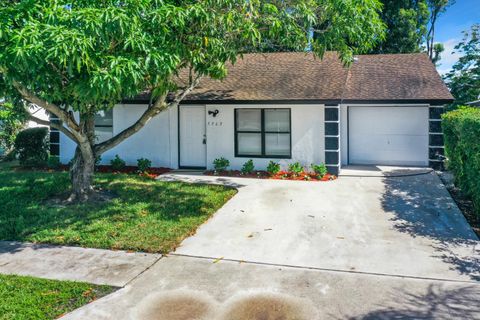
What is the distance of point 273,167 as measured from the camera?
1335cm

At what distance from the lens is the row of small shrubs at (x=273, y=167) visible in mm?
13000

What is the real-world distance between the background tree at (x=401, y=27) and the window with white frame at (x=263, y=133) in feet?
45.5

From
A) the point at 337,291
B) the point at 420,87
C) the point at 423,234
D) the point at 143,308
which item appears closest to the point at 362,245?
the point at 423,234

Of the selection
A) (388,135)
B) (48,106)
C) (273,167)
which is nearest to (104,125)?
(273,167)

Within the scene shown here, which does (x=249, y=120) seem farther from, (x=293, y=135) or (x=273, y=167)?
(x=273, y=167)

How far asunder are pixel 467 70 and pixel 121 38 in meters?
19.7

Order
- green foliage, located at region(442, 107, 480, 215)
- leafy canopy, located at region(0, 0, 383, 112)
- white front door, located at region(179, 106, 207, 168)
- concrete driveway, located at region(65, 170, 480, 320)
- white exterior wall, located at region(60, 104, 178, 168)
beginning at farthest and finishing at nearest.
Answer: white exterior wall, located at region(60, 104, 178, 168), white front door, located at region(179, 106, 207, 168), green foliage, located at region(442, 107, 480, 215), leafy canopy, located at region(0, 0, 383, 112), concrete driveway, located at region(65, 170, 480, 320)

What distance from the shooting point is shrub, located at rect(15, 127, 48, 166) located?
15.1 metres

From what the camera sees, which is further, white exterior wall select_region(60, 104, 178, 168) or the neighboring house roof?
white exterior wall select_region(60, 104, 178, 168)

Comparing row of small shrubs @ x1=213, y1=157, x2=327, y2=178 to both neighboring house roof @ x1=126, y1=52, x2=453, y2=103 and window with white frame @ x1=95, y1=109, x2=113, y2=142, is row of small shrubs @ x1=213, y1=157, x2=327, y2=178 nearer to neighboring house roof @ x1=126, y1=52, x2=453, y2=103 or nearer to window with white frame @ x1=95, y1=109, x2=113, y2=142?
neighboring house roof @ x1=126, y1=52, x2=453, y2=103

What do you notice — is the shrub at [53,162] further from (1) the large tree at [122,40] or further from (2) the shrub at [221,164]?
(2) the shrub at [221,164]

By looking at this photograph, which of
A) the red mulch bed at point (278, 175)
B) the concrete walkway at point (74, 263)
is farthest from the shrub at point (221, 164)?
the concrete walkway at point (74, 263)

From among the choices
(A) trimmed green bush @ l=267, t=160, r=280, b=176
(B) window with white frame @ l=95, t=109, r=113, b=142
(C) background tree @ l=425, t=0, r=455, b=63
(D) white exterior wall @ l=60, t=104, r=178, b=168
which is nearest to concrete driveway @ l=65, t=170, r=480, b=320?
(A) trimmed green bush @ l=267, t=160, r=280, b=176

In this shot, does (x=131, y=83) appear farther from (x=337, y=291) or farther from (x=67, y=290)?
(x=337, y=291)
